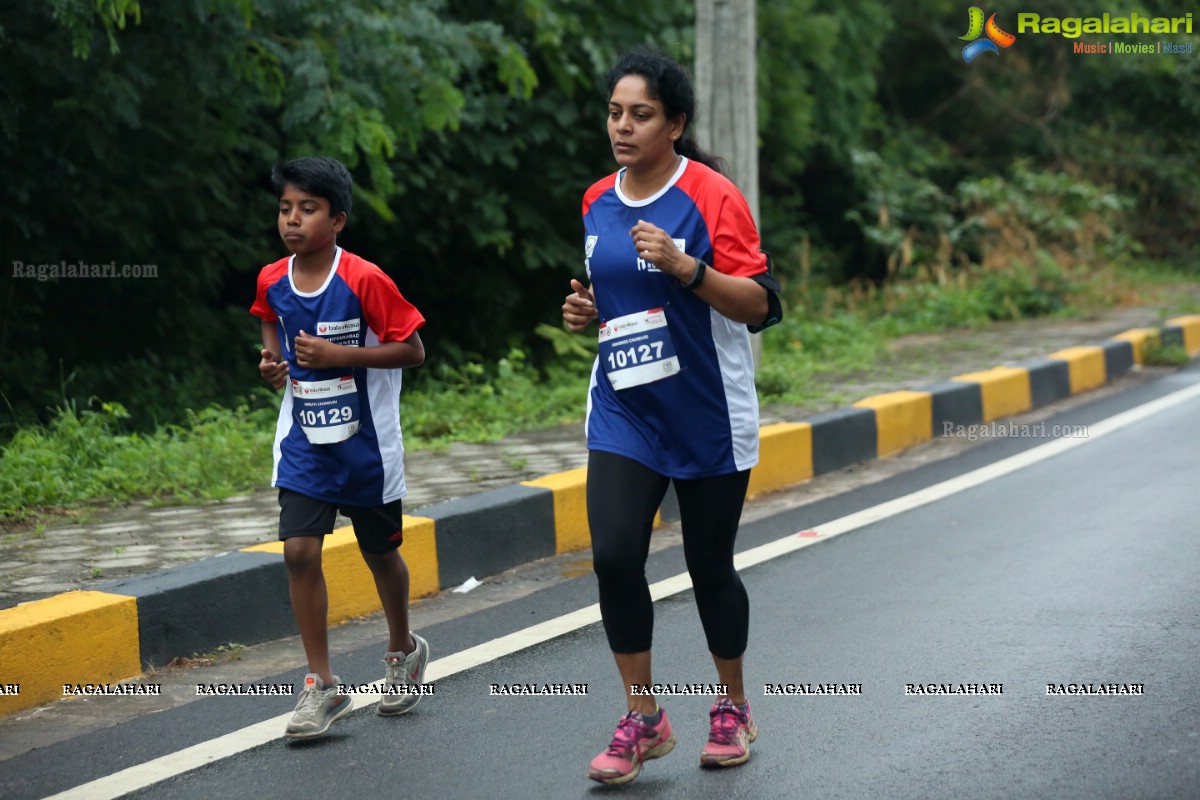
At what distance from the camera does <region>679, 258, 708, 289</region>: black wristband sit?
10.9ft

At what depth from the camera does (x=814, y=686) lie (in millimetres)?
4254

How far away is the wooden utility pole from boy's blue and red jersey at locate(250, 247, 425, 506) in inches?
210

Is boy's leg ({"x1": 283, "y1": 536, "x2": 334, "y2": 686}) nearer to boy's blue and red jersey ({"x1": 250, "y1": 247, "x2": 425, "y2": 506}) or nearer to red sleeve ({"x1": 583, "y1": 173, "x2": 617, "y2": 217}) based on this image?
boy's blue and red jersey ({"x1": 250, "y1": 247, "x2": 425, "y2": 506})

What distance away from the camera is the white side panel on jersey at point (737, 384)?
11.6ft

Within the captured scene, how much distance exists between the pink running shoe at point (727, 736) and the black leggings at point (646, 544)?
131 mm

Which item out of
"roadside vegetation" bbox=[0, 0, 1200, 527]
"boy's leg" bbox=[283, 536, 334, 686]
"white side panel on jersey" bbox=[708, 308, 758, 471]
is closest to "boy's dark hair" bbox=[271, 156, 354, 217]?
"boy's leg" bbox=[283, 536, 334, 686]

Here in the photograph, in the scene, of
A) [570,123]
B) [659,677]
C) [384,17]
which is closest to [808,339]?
[570,123]

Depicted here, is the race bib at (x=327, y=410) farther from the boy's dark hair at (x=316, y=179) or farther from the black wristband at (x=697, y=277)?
the black wristband at (x=697, y=277)

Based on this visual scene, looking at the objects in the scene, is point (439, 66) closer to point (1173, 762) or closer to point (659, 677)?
point (659, 677)

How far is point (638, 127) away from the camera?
11.4 feet

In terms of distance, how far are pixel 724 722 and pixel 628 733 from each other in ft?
0.83

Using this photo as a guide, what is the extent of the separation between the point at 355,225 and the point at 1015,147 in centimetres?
1089
